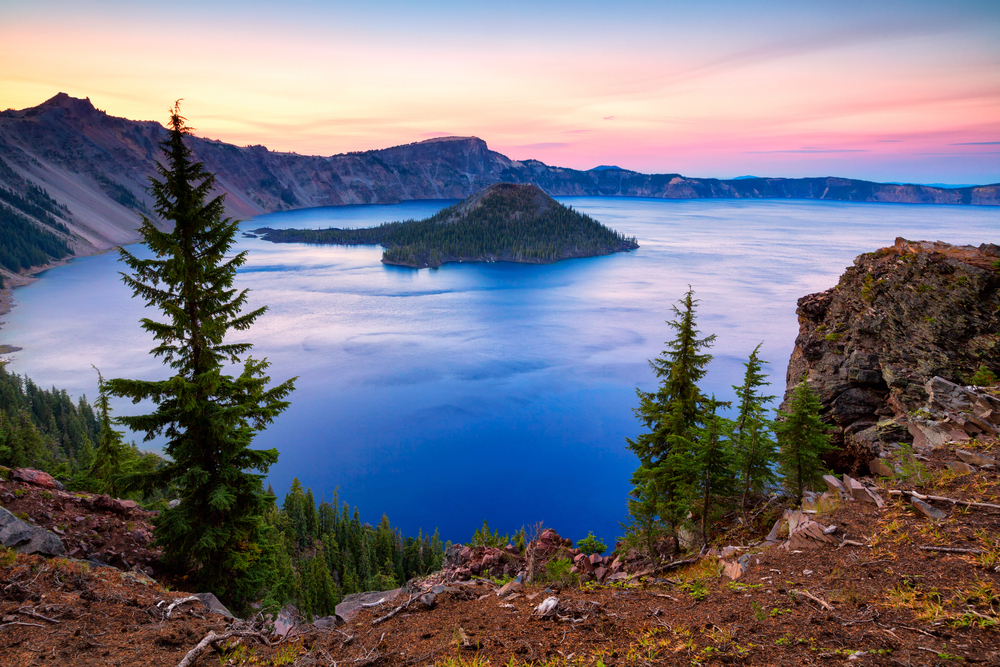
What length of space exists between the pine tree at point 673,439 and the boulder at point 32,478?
19363 millimetres

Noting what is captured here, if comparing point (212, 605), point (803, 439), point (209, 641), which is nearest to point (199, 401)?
point (212, 605)

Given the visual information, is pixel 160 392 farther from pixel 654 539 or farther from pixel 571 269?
pixel 571 269

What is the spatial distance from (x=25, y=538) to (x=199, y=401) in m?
4.40

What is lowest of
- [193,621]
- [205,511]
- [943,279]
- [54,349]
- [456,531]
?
[456,531]

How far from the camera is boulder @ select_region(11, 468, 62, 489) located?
14516mm

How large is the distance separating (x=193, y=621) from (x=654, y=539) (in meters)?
14.8

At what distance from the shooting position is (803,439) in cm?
1348

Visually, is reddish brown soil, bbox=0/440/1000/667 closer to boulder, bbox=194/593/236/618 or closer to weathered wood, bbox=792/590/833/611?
weathered wood, bbox=792/590/833/611

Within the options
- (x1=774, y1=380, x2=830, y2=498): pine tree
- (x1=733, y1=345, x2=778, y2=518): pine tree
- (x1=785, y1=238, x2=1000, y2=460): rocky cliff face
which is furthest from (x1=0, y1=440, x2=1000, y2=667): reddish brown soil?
(x1=785, y1=238, x2=1000, y2=460): rocky cliff face

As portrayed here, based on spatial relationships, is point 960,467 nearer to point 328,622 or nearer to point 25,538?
point 328,622

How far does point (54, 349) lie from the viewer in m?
97.9

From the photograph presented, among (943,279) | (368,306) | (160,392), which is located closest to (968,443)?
(943,279)

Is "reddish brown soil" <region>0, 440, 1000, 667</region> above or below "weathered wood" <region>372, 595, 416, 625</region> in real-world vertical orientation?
above

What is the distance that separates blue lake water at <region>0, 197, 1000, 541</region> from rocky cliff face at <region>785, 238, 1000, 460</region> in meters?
33.0
